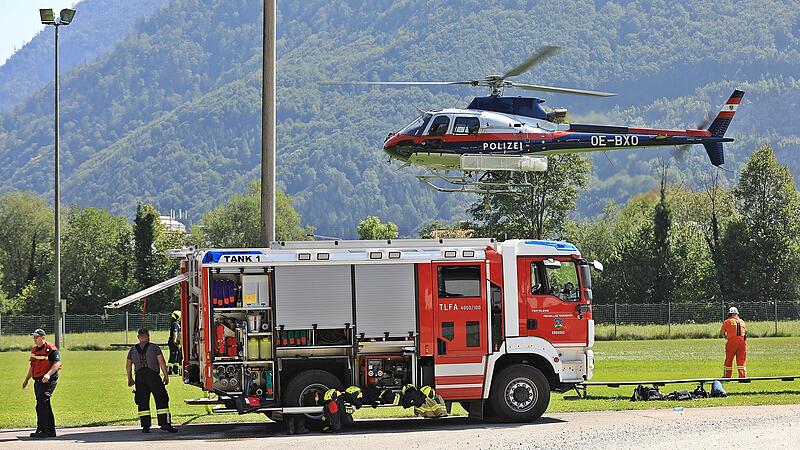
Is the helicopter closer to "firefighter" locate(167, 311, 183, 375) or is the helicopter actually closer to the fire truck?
"firefighter" locate(167, 311, 183, 375)

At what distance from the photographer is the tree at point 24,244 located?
377ft

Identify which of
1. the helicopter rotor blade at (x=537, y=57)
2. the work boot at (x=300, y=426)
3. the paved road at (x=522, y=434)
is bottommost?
the paved road at (x=522, y=434)

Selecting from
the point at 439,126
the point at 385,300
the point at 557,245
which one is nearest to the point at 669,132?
the point at 439,126

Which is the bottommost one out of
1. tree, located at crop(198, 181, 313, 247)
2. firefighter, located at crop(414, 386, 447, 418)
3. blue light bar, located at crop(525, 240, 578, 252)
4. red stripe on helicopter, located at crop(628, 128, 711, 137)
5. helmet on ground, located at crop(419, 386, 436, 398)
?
firefighter, located at crop(414, 386, 447, 418)

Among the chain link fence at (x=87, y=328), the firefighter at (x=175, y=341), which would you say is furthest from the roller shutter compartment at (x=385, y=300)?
the chain link fence at (x=87, y=328)

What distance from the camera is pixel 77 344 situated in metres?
59.4

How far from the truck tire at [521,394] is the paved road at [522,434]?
28cm

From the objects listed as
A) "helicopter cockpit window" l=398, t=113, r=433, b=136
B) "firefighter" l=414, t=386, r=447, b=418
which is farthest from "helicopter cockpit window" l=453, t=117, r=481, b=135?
"firefighter" l=414, t=386, r=447, b=418

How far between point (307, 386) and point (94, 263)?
303ft

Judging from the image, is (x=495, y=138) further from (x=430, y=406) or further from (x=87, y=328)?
(x=87, y=328)

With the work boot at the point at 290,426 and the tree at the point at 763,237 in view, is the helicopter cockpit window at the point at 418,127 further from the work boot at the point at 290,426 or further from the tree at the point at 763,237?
the tree at the point at 763,237

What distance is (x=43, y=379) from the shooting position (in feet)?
Result: 64.5

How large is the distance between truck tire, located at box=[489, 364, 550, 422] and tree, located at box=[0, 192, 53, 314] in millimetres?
94821

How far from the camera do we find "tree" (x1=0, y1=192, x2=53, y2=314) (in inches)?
4528
